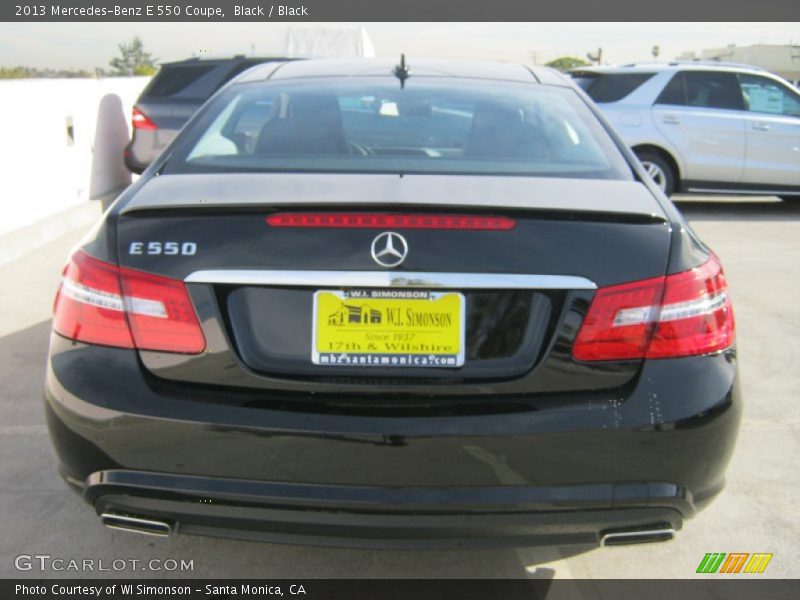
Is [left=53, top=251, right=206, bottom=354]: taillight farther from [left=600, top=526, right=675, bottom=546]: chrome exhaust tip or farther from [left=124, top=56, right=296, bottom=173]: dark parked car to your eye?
[left=124, top=56, right=296, bottom=173]: dark parked car

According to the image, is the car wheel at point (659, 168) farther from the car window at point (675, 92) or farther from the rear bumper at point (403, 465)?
the rear bumper at point (403, 465)

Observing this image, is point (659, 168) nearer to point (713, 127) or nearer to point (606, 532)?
point (713, 127)

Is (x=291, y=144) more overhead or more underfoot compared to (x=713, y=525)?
more overhead

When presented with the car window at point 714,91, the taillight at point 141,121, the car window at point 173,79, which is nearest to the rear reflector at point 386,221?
the taillight at point 141,121

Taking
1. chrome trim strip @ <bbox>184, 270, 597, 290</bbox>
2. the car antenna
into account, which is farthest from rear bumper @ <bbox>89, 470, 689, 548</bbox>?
the car antenna

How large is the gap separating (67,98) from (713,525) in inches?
305

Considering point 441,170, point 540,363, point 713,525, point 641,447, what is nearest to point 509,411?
point 540,363

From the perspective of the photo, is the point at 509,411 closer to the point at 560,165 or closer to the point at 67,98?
the point at 560,165

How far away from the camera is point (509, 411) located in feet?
7.58

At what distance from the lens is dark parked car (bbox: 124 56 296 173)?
938 centimetres

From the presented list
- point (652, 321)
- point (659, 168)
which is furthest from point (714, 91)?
point (652, 321)

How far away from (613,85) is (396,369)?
949cm

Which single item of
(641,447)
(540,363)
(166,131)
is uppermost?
(540,363)

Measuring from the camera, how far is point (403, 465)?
2.30 meters
